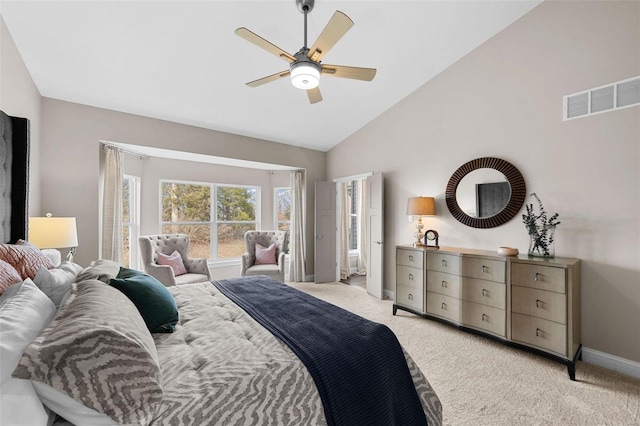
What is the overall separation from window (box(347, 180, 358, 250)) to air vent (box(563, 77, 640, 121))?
3851mm

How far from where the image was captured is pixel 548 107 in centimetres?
278

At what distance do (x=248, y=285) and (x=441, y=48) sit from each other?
3405mm

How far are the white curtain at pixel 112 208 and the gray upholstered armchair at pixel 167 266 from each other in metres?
0.29

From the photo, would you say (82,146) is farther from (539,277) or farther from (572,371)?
(572,371)

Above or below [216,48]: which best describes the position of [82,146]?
below

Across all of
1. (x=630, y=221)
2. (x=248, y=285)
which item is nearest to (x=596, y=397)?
(x=630, y=221)

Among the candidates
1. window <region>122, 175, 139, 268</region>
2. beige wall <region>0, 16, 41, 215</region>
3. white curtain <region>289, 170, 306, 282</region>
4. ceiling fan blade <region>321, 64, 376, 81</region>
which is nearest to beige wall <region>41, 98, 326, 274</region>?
beige wall <region>0, 16, 41, 215</region>

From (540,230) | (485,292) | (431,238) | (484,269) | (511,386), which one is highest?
(540,230)

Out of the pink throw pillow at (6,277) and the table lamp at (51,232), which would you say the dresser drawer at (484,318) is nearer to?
the pink throw pillow at (6,277)

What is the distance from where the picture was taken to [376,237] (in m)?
4.48

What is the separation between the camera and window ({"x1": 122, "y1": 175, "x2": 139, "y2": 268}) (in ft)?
14.0

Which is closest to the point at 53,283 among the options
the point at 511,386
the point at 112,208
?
the point at 112,208

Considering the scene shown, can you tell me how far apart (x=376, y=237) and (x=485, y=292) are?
189 cm

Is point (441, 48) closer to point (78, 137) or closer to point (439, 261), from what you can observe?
point (439, 261)
